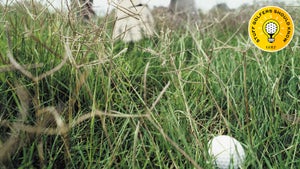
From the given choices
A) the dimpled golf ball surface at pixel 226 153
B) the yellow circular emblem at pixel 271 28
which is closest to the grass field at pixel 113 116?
the dimpled golf ball surface at pixel 226 153

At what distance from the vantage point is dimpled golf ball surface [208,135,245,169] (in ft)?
4.24

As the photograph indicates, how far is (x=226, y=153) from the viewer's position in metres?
1.31

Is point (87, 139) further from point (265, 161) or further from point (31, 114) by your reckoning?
point (265, 161)

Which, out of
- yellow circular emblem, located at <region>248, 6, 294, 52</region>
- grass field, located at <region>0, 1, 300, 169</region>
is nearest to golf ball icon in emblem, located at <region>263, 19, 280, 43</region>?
yellow circular emblem, located at <region>248, 6, 294, 52</region>

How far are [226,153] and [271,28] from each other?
2.49ft

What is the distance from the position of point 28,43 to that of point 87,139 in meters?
0.55

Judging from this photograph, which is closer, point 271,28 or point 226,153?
point 226,153

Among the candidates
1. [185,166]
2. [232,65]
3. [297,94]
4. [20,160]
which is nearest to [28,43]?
[20,160]

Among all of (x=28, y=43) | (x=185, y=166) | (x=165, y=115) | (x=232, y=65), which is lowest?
(x=185, y=166)

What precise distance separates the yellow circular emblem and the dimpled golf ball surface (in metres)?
0.61

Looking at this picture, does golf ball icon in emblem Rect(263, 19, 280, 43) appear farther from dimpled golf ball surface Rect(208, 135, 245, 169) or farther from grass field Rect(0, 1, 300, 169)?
dimpled golf ball surface Rect(208, 135, 245, 169)

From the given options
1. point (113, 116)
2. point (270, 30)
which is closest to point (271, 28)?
point (270, 30)

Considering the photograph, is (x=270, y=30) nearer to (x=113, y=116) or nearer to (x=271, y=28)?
(x=271, y=28)

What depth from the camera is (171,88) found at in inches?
69.9
